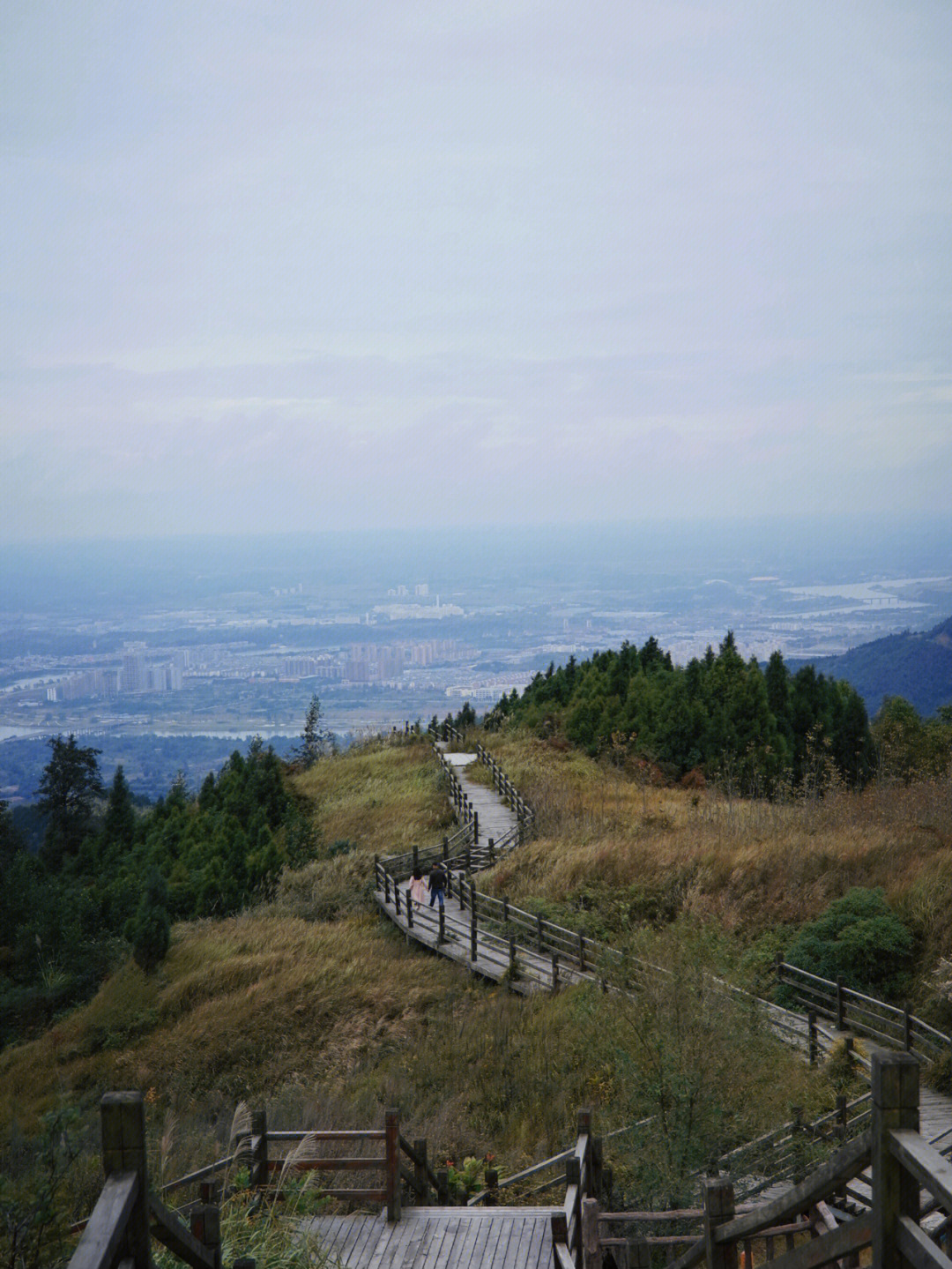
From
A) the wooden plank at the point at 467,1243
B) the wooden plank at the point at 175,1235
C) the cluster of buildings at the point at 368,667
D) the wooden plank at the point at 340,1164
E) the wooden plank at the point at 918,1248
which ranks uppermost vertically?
the wooden plank at the point at 918,1248

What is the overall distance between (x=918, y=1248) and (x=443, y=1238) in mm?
7186

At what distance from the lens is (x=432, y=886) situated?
20953 mm

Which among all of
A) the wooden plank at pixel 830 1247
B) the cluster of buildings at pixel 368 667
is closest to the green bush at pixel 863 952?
the wooden plank at pixel 830 1247

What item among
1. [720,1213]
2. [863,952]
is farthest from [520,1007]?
[720,1213]

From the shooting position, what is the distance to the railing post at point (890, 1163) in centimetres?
289

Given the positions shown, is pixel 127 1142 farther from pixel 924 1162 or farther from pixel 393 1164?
pixel 393 1164

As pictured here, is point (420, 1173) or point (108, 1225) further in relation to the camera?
point (420, 1173)

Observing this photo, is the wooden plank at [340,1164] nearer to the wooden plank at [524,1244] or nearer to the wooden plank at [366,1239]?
the wooden plank at [366,1239]

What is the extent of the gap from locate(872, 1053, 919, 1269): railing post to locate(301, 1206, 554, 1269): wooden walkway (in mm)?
6236

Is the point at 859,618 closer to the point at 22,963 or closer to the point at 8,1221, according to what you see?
the point at 22,963

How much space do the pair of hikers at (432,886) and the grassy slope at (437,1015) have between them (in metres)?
1.15

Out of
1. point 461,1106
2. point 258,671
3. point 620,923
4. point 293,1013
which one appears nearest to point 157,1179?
point 461,1106

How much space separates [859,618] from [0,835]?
175148 mm

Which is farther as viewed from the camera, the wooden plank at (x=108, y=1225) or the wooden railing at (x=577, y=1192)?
the wooden railing at (x=577, y=1192)
